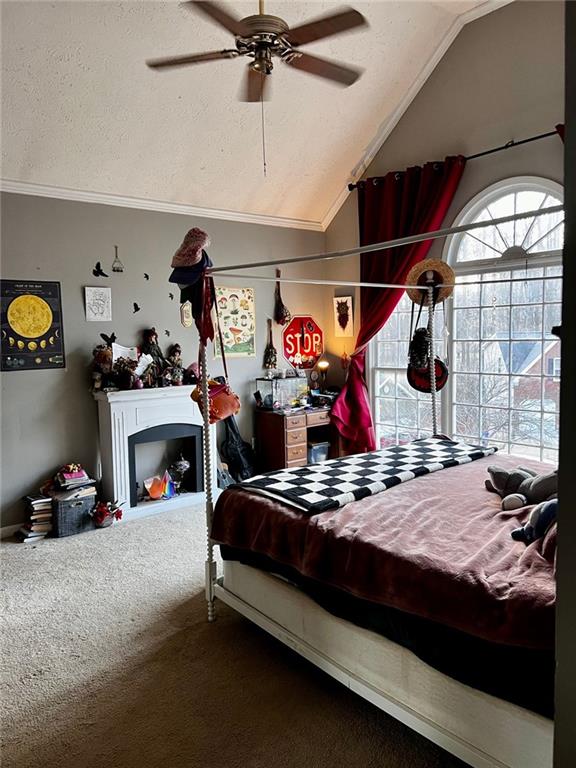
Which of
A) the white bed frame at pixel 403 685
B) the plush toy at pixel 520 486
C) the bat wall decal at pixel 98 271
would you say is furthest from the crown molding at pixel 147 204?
the plush toy at pixel 520 486

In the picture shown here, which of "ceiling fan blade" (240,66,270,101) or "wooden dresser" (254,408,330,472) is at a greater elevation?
"ceiling fan blade" (240,66,270,101)

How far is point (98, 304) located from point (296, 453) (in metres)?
2.26

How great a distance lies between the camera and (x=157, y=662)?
8.13 ft

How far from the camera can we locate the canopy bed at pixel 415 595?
1566 mm

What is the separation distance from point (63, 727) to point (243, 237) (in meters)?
4.34

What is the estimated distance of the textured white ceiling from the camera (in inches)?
133

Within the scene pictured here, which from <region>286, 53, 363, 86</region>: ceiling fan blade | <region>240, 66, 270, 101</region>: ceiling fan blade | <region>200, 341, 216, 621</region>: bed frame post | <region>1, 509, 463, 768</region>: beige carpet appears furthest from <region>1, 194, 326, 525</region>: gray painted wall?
<region>286, 53, 363, 86</region>: ceiling fan blade

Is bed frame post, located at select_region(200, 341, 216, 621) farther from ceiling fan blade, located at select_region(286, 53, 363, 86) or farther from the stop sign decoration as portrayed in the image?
the stop sign decoration

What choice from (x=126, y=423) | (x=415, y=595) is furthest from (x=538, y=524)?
(x=126, y=423)

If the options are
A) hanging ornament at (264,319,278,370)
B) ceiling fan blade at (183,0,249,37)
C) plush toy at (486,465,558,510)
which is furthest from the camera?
hanging ornament at (264,319,278,370)

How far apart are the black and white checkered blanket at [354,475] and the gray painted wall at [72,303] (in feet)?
7.29

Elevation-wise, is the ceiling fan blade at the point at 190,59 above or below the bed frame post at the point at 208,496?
above

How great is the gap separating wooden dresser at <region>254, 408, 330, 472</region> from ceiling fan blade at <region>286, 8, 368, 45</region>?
3274 millimetres

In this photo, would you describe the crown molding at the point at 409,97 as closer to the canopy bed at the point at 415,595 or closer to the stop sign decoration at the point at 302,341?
the stop sign decoration at the point at 302,341
